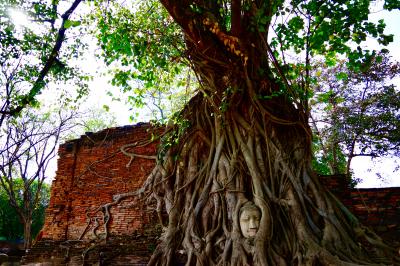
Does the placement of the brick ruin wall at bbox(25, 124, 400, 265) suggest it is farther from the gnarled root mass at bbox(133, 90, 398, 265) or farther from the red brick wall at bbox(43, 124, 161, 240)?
the gnarled root mass at bbox(133, 90, 398, 265)

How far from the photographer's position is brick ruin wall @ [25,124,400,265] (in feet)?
18.1

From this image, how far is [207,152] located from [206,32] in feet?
5.87

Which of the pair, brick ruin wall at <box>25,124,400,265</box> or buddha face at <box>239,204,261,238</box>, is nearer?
buddha face at <box>239,204,261,238</box>

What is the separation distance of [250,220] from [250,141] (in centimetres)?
118

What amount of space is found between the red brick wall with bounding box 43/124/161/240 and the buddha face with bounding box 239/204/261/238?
2.09 metres

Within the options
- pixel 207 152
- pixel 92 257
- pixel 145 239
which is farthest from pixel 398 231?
pixel 92 257

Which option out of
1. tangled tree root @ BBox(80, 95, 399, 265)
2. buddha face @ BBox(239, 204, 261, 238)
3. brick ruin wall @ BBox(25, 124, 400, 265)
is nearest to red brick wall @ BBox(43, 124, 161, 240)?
brick ruin wall @ BBox(25, 124, 400, 265)

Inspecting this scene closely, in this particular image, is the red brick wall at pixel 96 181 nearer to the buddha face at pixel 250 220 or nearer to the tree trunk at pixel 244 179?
the tree trunk at pixel 244 179

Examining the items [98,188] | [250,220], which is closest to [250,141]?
[250,220]

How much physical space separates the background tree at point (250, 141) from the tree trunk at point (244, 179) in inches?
0.6

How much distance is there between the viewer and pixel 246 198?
14.3ft

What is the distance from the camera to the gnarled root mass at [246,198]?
12.1 ft

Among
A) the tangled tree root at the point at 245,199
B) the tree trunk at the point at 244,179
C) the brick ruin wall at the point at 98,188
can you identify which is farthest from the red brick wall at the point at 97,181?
the tree trunk at the point at 244,179

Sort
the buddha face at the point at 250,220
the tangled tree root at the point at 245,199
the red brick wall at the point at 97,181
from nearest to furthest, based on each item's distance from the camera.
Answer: the tangled tree root at the point at 245,199 < the buddha face at the point at 250,220 < the red brick wall at the point at 97,181
